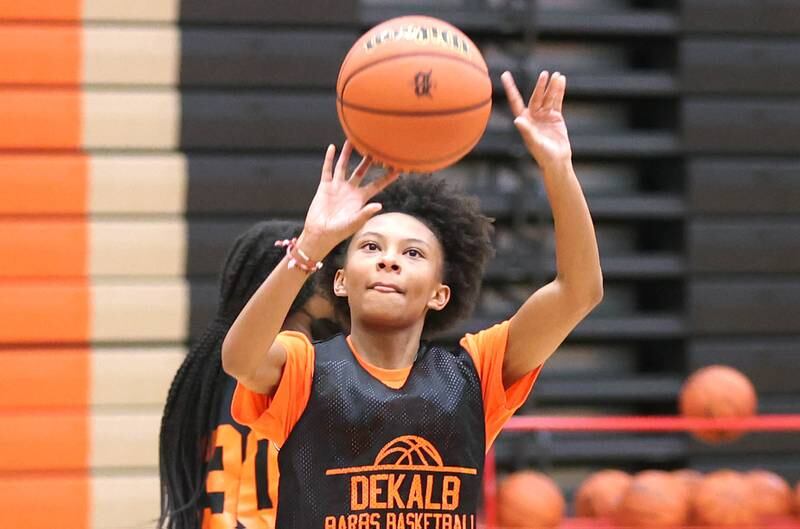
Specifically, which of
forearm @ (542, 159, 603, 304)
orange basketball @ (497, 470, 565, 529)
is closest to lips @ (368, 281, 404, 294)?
forearm @ (542, 159, 603, 304)

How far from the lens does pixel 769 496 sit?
5723 mm

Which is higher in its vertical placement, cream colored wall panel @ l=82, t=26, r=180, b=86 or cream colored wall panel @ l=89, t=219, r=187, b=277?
cream colored wall panel @ l=82, t=26, r=180, b=86

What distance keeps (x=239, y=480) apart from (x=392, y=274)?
3.18ft

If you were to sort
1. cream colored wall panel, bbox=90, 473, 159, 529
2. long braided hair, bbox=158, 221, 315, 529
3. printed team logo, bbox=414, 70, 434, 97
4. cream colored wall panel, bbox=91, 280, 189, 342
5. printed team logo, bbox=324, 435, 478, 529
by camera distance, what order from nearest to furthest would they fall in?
printed team logo, bbox=414, 70, 434, 97 < printed team logo, bbox=324, 435, 478, 529 < long braided hair, bbox=158, 221, 315, 529 < cream colored wall panel, bbox=90, 473, 159, 529 < cream colored wall panel, bbox=91, 280, 189, 342

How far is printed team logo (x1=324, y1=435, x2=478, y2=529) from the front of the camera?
273cm

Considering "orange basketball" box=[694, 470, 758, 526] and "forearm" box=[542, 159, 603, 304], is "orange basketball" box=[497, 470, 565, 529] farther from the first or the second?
"forearm" box=[542, 159, 603, 304]

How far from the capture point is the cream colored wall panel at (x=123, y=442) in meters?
5.88

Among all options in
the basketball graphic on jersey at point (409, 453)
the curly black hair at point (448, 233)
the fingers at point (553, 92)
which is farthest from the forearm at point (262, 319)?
the fingers at point (553, 92)

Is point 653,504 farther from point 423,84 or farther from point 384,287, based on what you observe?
point 423,84

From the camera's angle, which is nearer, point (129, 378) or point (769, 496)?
point (769, 496)

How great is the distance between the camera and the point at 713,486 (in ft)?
18.2

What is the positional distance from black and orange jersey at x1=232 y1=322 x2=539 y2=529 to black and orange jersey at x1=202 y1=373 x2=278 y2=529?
61 centimetres

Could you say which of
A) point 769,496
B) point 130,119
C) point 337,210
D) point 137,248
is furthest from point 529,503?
point 337,210

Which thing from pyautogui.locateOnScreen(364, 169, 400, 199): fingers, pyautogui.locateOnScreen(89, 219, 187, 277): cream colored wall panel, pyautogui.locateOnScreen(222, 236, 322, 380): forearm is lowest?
pyautogui.locateOnScreen(222, 236, 322, 380): forearm
